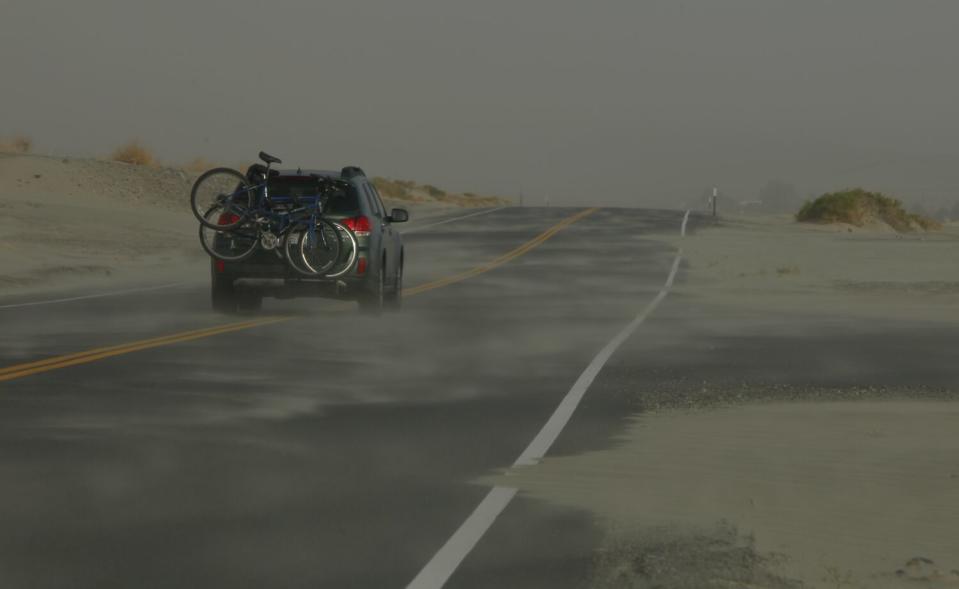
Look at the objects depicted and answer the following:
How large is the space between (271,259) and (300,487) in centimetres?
1364

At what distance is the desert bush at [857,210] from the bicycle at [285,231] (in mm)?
54101

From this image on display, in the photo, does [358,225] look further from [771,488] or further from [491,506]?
[491,506]

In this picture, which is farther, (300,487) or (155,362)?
(155,362)

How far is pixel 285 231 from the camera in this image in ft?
76.3

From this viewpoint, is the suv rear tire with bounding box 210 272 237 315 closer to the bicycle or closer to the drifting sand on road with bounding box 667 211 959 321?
the bicycle

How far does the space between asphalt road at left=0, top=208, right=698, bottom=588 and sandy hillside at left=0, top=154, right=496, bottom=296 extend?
39.4 feet

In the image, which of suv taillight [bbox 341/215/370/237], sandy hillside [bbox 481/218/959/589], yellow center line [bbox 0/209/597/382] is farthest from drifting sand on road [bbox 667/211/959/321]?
sandy hillside [bbox 481/218/959/589]

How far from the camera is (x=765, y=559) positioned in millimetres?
8062

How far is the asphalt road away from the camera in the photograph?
8.12 m

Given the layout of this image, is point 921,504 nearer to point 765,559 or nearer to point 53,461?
point 765,559

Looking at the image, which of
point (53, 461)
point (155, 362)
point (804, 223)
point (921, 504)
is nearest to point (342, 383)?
point (155, 362)

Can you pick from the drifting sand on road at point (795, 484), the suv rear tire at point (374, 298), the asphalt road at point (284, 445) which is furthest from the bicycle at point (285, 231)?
the drifting sand on road at point (795, 484)

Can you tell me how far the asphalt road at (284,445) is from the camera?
8.12 m

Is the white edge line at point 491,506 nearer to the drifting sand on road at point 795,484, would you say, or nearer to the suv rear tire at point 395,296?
the drifting sand on road at point 795,484
